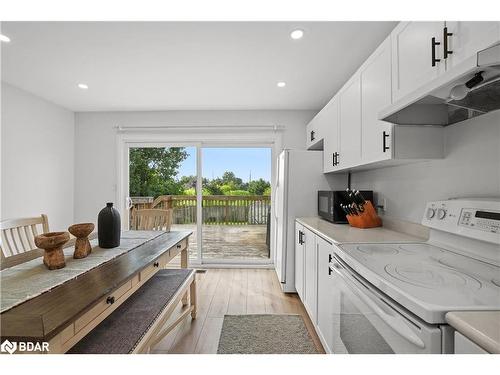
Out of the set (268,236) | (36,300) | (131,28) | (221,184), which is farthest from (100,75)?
(268,236)

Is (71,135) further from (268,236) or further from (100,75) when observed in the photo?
(268,236)

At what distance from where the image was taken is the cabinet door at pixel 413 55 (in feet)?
4.02

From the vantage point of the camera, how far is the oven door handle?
30.7 inches

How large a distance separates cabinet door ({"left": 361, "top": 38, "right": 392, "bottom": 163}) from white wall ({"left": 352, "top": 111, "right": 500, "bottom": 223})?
0.34 metres

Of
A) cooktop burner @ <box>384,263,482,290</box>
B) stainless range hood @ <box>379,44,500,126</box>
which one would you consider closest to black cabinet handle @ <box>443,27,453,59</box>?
stainless range hood @ <box>379,44,500,126</box>

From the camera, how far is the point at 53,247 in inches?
54.4

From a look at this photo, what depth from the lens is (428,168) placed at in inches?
68.9

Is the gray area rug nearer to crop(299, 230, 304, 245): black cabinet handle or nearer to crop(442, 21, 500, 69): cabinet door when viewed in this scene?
crop(299, 230, 304, 245): black cabinet handle

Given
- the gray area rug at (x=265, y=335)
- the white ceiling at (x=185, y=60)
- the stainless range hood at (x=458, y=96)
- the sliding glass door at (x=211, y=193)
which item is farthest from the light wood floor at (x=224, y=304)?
the white ceiling at (x=185, y=60)

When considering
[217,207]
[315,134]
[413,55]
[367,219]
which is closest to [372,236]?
[367,219]

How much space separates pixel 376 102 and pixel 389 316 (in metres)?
1.36

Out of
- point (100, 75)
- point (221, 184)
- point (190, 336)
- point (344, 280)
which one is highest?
point (100, 75)

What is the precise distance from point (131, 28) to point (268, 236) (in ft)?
9.88
